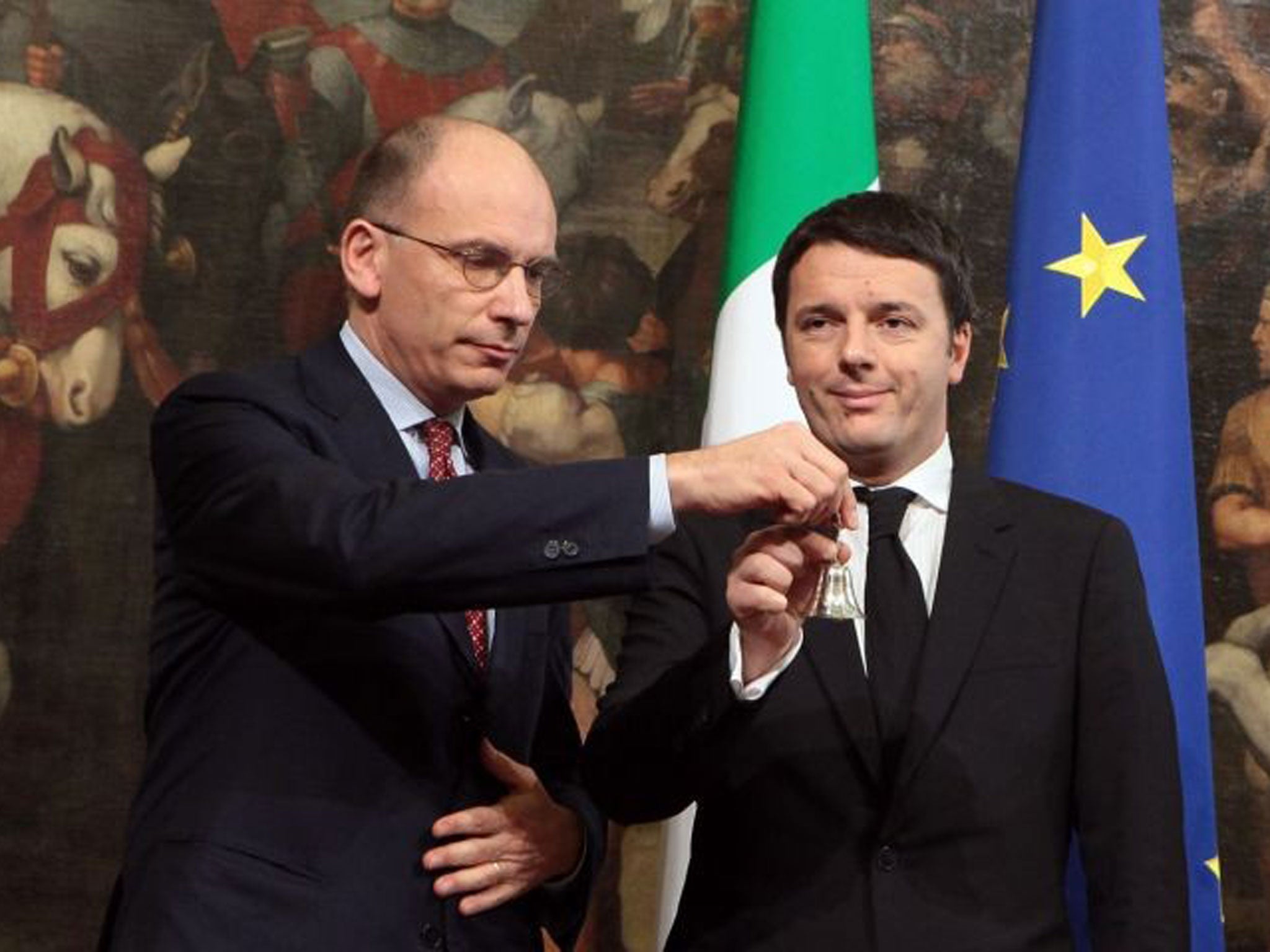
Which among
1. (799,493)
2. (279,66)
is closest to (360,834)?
(799,493)

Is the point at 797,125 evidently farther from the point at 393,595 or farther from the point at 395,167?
the point at 393,595

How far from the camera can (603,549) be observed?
243 cm

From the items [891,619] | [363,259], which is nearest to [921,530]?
[891,619]

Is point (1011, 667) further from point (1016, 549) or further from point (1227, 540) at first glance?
point (1227, 540)

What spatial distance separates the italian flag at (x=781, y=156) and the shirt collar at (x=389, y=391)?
1.78 meters

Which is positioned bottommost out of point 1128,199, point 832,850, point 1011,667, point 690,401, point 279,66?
point 832,850

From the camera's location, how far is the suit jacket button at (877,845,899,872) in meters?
2.80

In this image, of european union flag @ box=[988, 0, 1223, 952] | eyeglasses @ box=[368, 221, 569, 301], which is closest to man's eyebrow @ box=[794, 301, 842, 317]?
eyeglasses @ box=[368, 221, 569, 301]

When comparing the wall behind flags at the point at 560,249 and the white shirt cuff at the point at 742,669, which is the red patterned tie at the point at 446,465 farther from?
the wall behind flags at the point at 560,249

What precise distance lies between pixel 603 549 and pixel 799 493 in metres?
0.25

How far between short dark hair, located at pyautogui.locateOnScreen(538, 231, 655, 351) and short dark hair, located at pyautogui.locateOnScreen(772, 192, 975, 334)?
1.98 m

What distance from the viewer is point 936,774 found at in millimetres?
2836

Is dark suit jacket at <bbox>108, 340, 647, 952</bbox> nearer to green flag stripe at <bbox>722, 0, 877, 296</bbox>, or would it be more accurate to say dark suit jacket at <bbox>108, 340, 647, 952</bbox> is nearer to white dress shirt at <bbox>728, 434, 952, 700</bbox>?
white dress shirt at <bbox>728, 434, 952, 700</bbox>

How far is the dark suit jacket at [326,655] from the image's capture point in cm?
244
